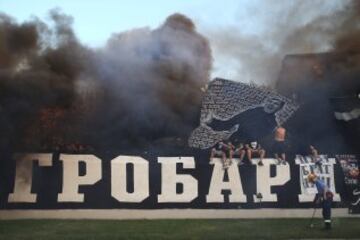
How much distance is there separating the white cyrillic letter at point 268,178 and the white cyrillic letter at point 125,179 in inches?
142

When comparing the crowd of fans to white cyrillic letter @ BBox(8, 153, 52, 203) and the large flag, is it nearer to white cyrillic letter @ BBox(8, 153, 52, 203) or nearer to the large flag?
the large flag

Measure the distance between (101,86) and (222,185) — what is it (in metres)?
5.91

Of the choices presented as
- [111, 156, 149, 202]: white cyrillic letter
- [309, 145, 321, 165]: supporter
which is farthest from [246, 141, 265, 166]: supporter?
[111, 156, 149, 202]: white cyrillic letter

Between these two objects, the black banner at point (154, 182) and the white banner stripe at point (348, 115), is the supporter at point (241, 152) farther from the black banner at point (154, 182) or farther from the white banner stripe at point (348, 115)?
the white banner stripe at point (348, 115)

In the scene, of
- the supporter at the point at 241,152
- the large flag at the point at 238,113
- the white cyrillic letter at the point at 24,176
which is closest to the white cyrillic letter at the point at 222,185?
the supporter at the point at 241,152

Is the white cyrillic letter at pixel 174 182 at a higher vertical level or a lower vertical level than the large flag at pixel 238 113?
lower

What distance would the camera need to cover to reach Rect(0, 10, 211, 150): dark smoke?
58.1ft

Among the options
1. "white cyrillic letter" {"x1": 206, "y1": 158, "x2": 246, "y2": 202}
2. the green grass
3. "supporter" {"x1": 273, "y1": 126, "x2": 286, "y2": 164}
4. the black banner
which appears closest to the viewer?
the green grass

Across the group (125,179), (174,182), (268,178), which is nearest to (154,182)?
(174,182)

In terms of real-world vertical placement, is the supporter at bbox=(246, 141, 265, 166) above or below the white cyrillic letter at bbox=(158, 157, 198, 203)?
above

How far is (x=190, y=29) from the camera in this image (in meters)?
23.3

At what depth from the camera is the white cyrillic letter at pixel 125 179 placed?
17.9 meters

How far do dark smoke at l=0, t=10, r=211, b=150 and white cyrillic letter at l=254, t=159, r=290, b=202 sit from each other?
13.8 feet

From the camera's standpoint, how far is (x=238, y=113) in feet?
67.4
